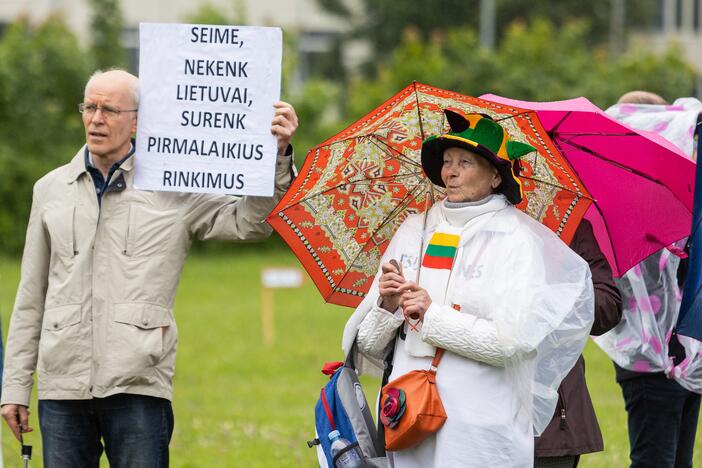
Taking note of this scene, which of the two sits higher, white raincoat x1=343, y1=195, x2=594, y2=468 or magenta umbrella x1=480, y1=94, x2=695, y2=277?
magenta umbrella x1=480, y1=94, x2=695, y2=277

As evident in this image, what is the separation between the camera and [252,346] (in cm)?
1772

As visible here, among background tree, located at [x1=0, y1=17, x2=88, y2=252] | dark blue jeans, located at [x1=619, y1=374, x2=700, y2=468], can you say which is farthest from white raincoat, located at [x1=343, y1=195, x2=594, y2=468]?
background tree, located at [x1=0, y1=17, x2=88, y2=252]

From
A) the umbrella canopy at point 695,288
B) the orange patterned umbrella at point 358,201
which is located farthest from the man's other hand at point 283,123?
the umbrella canopy at point 695,288

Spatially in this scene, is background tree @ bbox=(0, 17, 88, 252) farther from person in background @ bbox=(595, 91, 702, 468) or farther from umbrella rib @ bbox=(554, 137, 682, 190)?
umbrella rib @ bbox=(554, 137, 682, 190)

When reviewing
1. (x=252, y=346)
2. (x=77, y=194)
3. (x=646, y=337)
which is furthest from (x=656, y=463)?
(x=252, y=346)

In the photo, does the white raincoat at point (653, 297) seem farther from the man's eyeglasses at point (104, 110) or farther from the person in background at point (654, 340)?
the man's eyeglasses at point (104, 110)

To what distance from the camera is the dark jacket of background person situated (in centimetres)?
510

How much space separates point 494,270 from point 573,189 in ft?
2.08

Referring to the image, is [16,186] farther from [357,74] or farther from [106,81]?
[106,81]

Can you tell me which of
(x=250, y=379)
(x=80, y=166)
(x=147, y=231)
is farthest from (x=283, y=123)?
(x=250, y=379)

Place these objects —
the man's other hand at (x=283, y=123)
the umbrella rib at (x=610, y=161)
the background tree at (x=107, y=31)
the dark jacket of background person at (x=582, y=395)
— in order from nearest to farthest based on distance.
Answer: the dark jacket of background person at (x=582, y=395)
the man's other hand at (x=283, y=123)
the umbrella rib at (x=610, y=161)
the background tree at (x=107, y=31)

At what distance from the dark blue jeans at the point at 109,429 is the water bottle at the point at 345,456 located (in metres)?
0.84

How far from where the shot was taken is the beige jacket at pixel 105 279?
5270 mm

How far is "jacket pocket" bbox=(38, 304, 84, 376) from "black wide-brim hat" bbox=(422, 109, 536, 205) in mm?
1627
